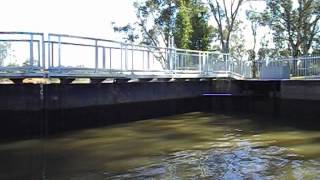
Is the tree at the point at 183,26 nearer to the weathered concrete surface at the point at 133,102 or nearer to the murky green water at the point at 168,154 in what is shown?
the weathered concrete surface at the point at 133,102

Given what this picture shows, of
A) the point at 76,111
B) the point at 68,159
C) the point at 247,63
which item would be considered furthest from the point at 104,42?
the point at 247,63

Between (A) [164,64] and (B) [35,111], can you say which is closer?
(B) [35,111]

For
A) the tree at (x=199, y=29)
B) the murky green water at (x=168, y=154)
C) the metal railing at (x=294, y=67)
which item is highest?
the tree at (x=199, y=29)

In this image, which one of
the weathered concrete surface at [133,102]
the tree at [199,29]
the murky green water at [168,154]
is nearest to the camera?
the murky green water at [168,154]

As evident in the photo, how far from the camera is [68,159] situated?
15148 millimetres

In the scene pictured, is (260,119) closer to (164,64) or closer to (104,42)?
(164,64)

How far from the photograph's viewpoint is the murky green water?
12.9 metres

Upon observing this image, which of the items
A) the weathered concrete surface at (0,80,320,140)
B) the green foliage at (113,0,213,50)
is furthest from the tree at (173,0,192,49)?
the weathered concrete surface at (0,80,320,140)

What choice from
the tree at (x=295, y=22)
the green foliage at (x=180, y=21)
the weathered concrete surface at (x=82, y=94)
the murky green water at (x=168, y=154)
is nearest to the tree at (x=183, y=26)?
the green foliage at (x=180, y=21)

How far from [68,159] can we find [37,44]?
4.92 metres

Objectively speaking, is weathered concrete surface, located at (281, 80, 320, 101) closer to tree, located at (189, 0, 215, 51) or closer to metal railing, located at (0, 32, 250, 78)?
metal railing, located at (0, 32, 250, 78)

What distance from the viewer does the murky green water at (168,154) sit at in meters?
12.9

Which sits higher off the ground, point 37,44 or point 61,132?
point 37,44

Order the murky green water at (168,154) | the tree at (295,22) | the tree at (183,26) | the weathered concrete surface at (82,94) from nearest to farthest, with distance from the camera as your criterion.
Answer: the murky green water at (168,154) → the weathered concrete surface at (82,94) → the tree at (183,26) → the tree at (295,22)
